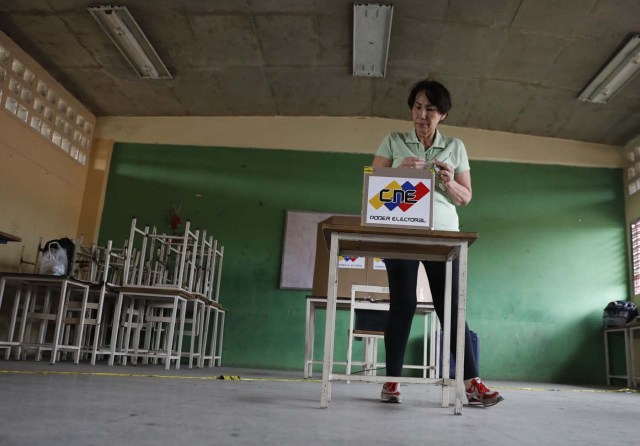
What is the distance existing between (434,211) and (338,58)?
3716 millimetres

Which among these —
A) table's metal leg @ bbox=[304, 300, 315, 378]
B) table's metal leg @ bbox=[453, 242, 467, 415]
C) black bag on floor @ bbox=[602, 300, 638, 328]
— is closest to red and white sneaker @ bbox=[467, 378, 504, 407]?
table's metal leg @ bbox=[453, 242, 467, 415]

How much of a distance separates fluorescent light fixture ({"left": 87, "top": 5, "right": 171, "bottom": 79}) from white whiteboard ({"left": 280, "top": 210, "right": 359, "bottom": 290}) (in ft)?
6.91

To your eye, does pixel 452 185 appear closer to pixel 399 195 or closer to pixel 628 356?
pixel 399 195

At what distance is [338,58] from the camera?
5367mm

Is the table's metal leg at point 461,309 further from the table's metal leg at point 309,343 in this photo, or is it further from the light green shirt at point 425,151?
the table's metal leg at point 309,343

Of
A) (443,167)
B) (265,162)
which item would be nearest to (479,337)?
(265,162)

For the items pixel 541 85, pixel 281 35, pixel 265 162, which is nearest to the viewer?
pixel 281 35

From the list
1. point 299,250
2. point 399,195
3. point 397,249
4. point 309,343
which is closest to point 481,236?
point 299,250

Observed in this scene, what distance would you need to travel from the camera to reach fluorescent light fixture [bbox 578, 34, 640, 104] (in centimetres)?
471

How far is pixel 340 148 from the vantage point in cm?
663

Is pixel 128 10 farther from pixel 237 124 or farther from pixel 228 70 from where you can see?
pixel 237 124

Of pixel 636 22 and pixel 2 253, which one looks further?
pixel 2 253

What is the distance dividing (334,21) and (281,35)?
52 cm

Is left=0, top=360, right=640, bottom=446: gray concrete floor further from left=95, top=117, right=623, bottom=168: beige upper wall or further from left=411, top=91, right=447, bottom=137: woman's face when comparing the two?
left=95, top=117, right=623, bottom=168: beige upper wall
